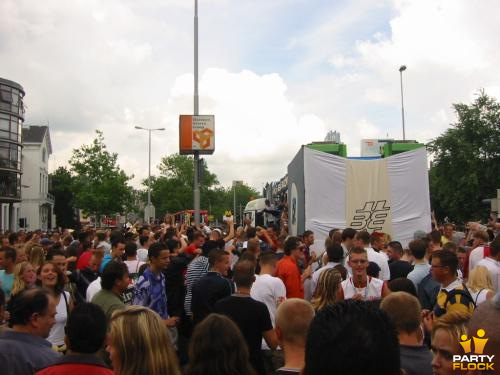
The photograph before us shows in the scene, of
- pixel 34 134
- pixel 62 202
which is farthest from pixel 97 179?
pixel 62 202

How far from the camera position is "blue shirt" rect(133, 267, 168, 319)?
21.4 feet

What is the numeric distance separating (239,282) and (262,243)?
6.74 meters

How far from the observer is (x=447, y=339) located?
2.98 meters

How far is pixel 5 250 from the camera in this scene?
7.38m

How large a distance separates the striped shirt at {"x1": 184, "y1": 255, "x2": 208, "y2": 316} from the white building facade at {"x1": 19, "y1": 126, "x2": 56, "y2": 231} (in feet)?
226

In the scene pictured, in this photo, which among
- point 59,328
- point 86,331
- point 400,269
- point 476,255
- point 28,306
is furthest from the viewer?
point 476,255

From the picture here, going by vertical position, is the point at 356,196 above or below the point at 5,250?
above

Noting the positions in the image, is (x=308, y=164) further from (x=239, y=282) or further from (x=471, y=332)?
(x=471, y=332)

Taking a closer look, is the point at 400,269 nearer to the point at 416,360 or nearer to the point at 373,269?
the point at 373,269

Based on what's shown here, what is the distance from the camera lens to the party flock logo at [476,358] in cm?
174

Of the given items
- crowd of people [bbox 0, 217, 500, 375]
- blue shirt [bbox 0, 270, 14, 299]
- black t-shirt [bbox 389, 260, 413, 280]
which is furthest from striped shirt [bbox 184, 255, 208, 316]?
black t-shirt [bbox 389, 260, 413, 280]

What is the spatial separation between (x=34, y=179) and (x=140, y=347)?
7632 centimetres

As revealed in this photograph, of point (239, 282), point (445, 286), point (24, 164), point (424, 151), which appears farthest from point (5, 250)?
point (24, 164)

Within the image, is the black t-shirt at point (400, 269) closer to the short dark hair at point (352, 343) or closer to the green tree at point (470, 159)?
the short dark hair at point (352, 343)
